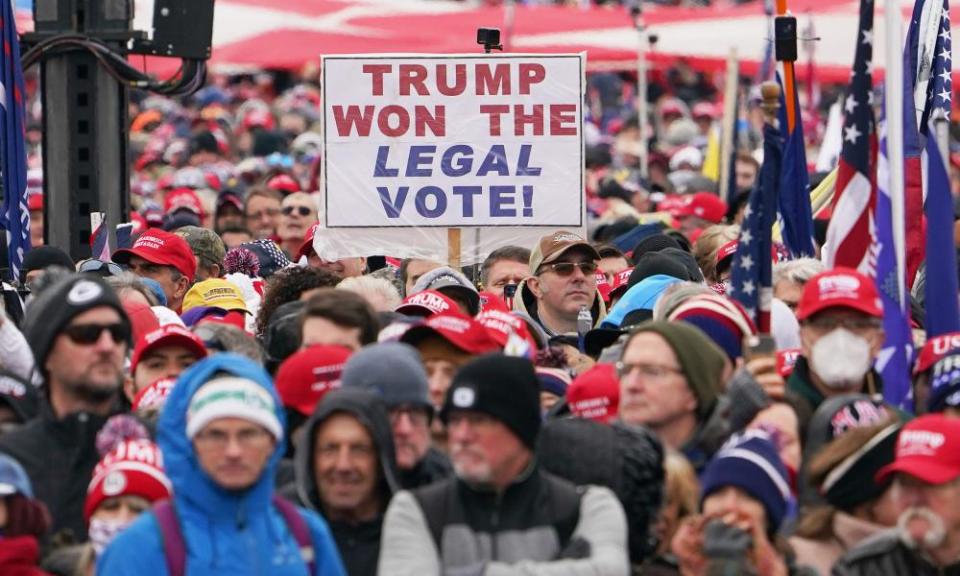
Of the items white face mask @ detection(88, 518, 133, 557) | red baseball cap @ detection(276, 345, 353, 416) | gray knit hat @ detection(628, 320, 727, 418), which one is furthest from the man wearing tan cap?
white face mask @ detection(88, 518, 133, 557)

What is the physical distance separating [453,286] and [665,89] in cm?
2605

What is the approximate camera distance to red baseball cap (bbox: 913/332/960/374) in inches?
335

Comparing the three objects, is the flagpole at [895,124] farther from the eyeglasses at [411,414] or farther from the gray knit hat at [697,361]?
the eyeglasses at [411,414]

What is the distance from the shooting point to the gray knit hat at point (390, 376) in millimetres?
7180

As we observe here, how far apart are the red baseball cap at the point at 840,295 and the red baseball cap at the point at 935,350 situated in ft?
1.05

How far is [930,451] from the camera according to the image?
6.82m

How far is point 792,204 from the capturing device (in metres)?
11.0

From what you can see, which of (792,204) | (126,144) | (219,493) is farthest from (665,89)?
(219,493)

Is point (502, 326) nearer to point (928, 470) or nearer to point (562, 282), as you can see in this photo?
point (928, 470)

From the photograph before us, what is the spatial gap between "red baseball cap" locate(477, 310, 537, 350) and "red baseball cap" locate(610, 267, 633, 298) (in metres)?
2.88

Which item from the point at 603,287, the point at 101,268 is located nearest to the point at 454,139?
the point at 603,287

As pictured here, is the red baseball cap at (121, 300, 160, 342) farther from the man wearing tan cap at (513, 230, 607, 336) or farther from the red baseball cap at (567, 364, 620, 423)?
the red baseball cap at (567, 364, 620, 423)

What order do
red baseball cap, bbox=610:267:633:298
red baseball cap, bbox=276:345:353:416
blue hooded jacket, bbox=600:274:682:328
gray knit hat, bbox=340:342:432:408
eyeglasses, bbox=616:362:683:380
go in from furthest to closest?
1. red baseball cap, bbox=610:267:633:298
2. blue hooded jacket, bbox=600:274:682:328
3. red baseball cap, bbox=276:345:353:416
4. eyeglasses, bbox=616:362:683:380
5. gray knit hat, bbox=340:342:432:408

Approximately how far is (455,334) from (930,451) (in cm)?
182
